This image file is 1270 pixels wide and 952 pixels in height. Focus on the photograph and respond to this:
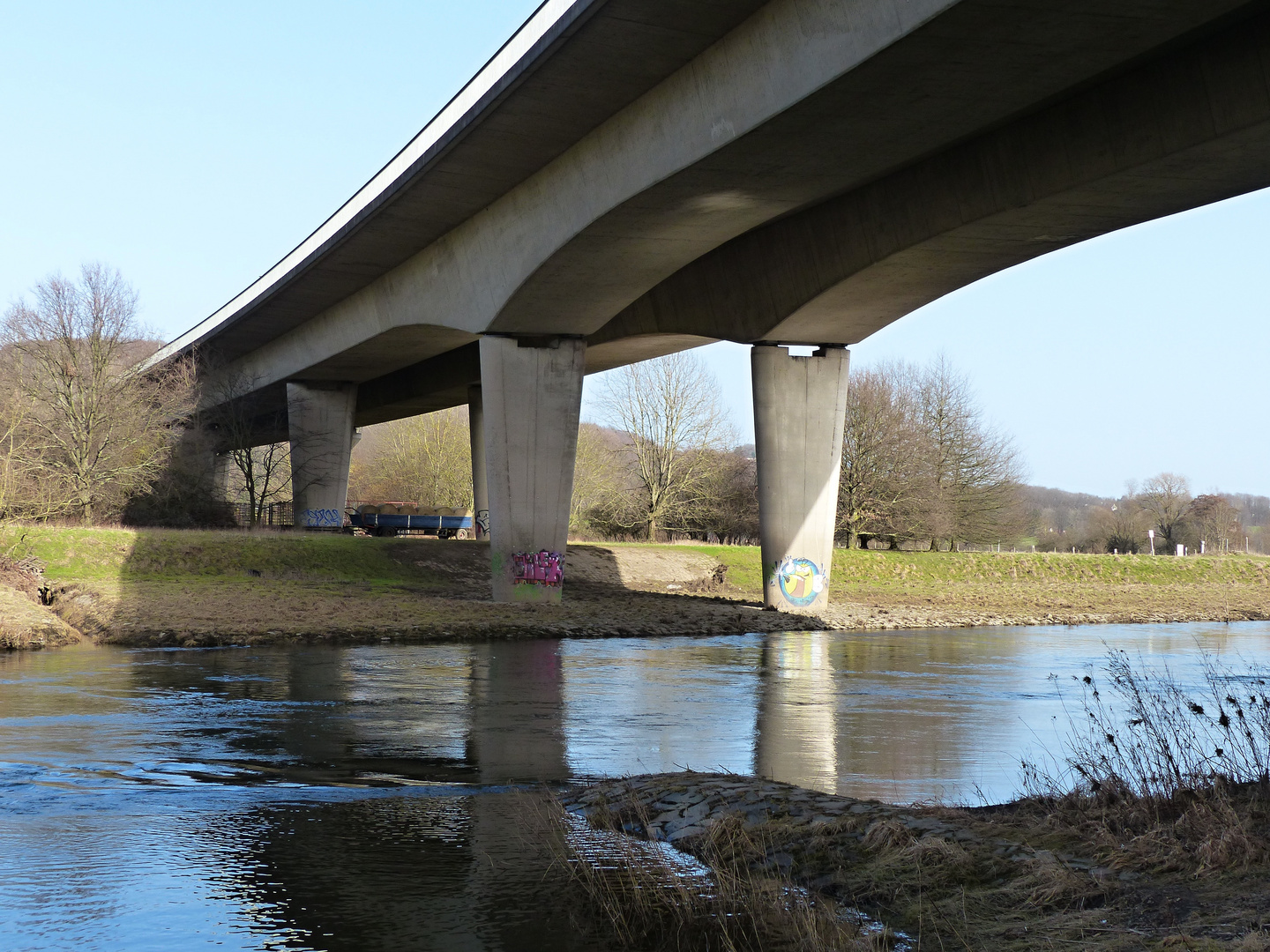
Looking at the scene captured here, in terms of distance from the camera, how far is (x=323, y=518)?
54.2m

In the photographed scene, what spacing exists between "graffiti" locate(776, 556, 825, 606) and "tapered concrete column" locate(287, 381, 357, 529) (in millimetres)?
24106

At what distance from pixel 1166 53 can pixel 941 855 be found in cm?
1609

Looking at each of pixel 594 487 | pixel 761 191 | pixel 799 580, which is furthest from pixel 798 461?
pixel 594 487

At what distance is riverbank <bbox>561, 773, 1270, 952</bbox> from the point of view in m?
6.26

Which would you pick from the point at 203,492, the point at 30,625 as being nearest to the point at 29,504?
the point at 203,492

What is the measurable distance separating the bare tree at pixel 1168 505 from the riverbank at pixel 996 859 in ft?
337

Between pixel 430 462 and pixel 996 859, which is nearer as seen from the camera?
pixel 996 859

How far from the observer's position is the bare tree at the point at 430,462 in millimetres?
80188

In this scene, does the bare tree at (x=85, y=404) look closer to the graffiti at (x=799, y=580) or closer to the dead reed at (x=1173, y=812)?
the graffiti at (x=799, y=580)

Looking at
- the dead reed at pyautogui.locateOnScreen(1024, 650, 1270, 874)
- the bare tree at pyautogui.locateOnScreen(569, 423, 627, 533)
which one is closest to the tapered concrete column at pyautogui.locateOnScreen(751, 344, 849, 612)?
the dead reed at pyautogui.locateOnScreen(1024, 650, 1270, 874)

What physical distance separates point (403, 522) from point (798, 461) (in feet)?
106

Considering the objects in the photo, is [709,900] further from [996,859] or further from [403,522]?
[403,522]

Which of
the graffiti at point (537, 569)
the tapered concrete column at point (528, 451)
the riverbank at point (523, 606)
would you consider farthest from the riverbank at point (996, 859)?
the graffiti at point (537, 569)

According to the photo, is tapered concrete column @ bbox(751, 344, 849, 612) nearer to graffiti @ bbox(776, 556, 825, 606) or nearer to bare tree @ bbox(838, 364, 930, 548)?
graffiti @ bbox(776, 556, 825, 606)
